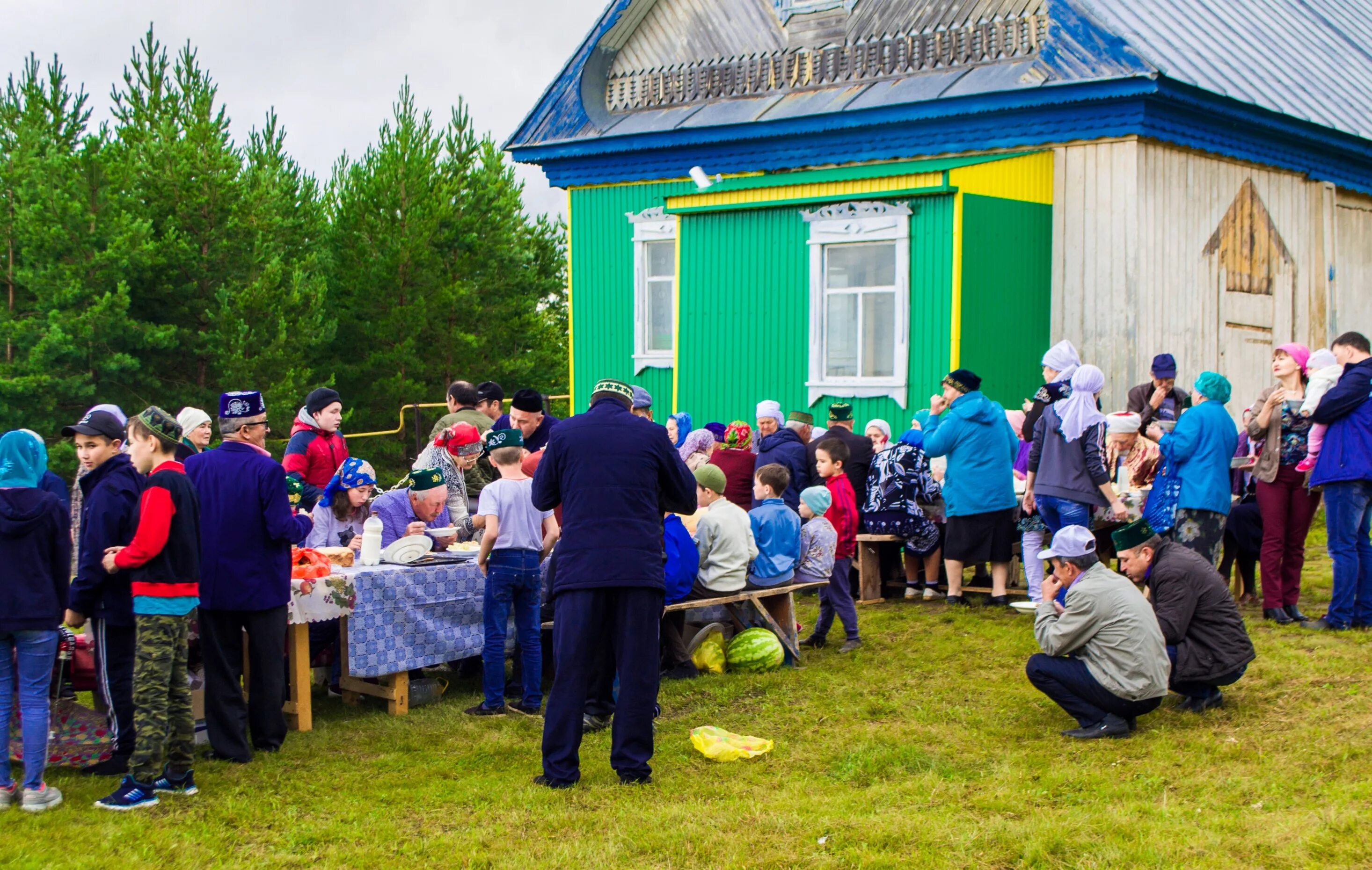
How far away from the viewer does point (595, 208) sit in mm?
18109

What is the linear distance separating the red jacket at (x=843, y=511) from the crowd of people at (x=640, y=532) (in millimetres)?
20

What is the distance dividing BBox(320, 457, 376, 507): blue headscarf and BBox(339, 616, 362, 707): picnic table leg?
93 cm

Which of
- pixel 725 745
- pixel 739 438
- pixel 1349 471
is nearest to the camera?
pixel 725 745

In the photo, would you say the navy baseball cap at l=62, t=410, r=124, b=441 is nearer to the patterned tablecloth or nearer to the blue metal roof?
the patterned tablecloth

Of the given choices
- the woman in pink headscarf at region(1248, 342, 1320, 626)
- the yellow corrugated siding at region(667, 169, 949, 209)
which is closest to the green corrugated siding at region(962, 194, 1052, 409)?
the yellow corrugated siding at region(667, 169, 949, 209)

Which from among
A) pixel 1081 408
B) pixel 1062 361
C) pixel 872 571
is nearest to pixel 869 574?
pixel 872 571

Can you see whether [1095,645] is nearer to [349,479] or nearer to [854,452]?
[349,479]

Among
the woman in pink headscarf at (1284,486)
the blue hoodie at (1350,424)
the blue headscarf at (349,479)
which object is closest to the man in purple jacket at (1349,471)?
the blue hoodie at (1350,424)

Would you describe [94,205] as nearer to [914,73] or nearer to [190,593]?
[914,73]

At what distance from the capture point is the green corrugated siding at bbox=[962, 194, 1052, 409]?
Result: 1354 centimetres

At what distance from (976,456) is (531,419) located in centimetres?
378

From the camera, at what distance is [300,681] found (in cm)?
760

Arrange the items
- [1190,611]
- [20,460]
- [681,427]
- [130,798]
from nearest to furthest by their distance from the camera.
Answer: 1. [20,460]
2. [130,798]
3. [1190,611]
4. [681,427]

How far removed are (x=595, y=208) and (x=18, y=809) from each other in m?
13.1
